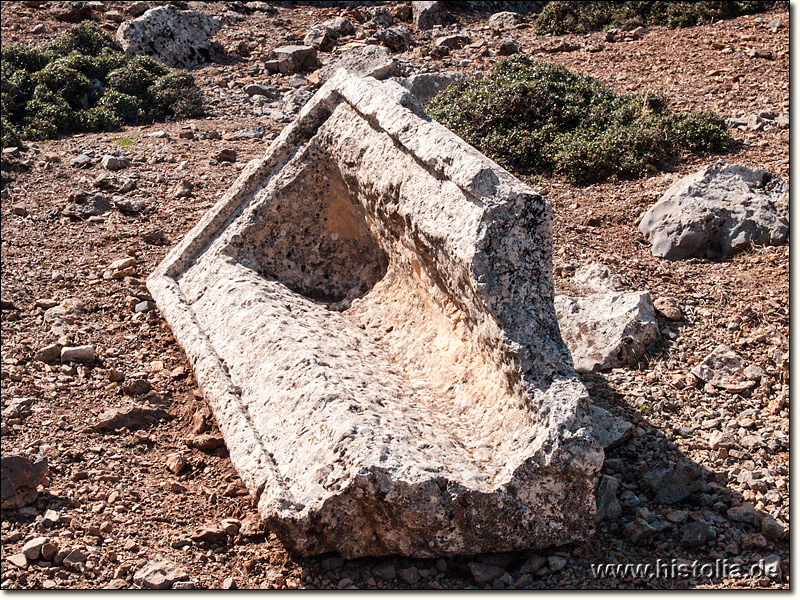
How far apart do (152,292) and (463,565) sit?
2684 millimetres

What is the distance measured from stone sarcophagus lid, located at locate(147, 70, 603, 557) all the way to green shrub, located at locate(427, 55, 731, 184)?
8.30 ft

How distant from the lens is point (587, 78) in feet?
25.5

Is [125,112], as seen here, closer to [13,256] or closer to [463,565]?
[13,256]

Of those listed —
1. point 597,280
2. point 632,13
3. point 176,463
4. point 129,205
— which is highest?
point 632,13

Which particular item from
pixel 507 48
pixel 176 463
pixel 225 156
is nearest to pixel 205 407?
pixel 176 463

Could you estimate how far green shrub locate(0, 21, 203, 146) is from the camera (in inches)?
309

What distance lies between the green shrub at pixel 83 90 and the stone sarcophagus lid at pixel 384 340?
145 inches

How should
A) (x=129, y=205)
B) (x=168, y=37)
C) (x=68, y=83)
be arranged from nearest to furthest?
(x=129, y=205), (x=68, y=83), (x=168, y=37)

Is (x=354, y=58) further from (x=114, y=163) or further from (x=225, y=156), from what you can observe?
(x=114, y=163)

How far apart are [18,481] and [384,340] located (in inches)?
71.4

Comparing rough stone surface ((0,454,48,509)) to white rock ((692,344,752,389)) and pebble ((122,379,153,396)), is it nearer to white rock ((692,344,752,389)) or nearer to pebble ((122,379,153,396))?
pebble ((122,379,153,396))

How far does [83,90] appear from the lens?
8570 mm

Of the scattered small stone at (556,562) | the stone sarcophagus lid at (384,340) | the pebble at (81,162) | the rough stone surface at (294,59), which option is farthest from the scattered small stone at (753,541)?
the rough stone surface at (294,59)

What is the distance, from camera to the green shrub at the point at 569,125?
6480mm
